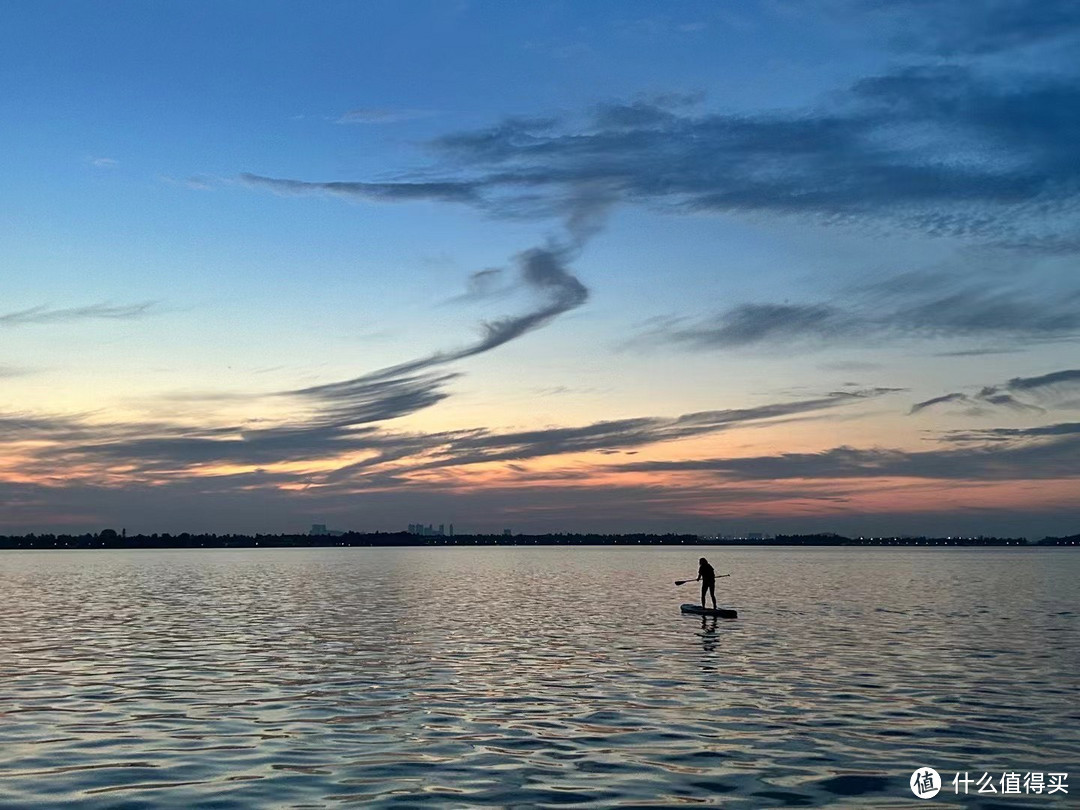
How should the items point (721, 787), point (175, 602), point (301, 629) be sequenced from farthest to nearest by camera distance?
point (175, 602), point (301, 629), point (721, 787)

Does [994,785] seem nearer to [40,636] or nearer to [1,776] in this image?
[1,776]

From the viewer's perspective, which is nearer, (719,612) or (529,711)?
(529,711)

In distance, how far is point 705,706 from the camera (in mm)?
Result: 31438

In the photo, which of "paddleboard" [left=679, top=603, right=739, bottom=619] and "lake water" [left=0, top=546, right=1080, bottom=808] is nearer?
"lake water" [left=0, top=546, right=1080, bottom=808]

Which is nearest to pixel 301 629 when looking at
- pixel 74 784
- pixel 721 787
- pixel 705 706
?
pixel 705 706

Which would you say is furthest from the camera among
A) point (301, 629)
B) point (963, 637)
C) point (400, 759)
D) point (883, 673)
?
point (301, 629)

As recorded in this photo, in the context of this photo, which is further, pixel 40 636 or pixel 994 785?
pixel 40 636

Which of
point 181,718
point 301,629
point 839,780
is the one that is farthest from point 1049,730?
point 301,629

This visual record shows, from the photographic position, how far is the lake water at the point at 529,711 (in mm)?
21781

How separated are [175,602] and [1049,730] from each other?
236 ft

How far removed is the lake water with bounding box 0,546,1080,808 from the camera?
21.8 metres

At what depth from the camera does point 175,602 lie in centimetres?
8444

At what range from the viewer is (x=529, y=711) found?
30.9m

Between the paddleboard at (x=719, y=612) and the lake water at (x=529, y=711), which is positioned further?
the paddleboard at (x=719, y=612)
